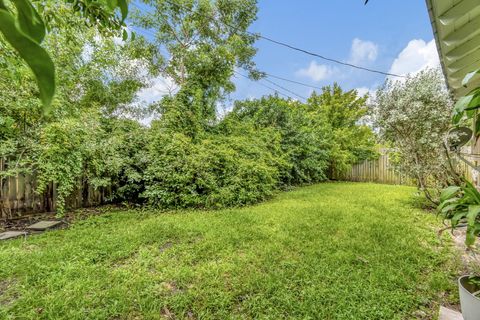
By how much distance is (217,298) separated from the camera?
6.73 feet

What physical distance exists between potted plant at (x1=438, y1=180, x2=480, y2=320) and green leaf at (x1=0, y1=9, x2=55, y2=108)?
193 cm

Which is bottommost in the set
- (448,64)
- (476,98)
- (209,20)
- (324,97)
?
(476,98)

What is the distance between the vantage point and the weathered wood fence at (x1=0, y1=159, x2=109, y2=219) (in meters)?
4.00

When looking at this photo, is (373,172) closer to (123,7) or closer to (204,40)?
(204,40)

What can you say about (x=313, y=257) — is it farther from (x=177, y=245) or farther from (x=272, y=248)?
(x=177, y=245)

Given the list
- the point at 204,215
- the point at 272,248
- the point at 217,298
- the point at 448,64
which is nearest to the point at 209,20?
the point at 204,215

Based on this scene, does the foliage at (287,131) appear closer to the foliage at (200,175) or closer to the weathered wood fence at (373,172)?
the foliage at (200,175)

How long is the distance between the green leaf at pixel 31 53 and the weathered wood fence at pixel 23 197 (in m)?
5.12

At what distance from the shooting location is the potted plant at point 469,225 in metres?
1.37

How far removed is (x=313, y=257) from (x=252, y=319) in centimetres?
117

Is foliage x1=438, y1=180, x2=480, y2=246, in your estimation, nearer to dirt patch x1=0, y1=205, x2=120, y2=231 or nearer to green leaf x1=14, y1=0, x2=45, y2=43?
green leaf x1=14, y1=0, x2=45, y2=43

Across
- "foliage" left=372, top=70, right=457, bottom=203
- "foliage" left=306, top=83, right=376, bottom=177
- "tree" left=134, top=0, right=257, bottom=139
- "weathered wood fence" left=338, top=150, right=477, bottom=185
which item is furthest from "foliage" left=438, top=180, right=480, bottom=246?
"weathered wood fence" left=338, top=150, right=477, bottom=185

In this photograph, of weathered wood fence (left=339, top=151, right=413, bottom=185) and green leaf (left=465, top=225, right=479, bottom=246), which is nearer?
green leaf (left=465, top=225, right=479, bottom=246)

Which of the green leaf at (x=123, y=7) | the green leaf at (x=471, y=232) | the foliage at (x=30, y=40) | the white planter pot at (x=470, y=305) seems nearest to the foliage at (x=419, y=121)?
the green leaf at (x=471, y=232)
